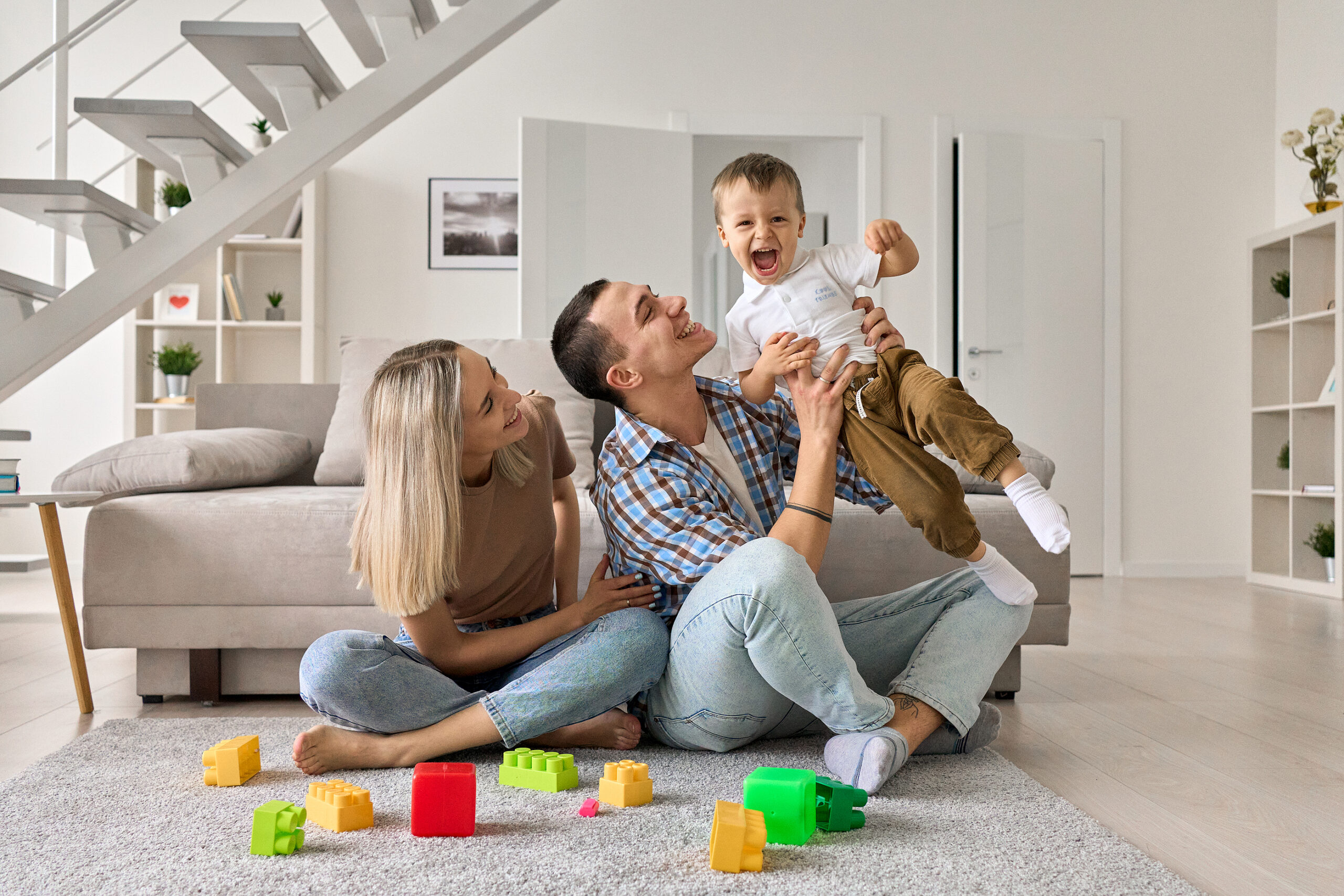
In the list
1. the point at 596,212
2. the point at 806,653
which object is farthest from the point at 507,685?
the point at 596,212

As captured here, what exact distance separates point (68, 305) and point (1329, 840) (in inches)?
114

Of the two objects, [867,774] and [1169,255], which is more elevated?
[1169,255]

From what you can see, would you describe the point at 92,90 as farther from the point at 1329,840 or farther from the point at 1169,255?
the point at 1329,840

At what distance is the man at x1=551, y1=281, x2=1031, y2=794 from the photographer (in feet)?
4.81

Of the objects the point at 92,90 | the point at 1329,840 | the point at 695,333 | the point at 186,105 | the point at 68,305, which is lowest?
the point at 1329,840

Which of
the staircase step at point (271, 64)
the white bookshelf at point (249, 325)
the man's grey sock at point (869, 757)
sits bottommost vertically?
the man's grey sock at point (869, 757)

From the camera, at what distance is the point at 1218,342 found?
5.19 metres

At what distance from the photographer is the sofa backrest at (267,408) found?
305cm

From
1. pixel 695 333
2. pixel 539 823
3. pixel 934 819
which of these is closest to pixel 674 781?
pixel 539 823

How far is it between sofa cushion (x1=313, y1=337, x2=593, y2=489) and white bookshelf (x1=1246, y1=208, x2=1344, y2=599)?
3271mm

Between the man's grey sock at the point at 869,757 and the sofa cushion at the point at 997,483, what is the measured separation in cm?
88

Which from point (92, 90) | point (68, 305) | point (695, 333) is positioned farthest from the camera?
point (92, 90)

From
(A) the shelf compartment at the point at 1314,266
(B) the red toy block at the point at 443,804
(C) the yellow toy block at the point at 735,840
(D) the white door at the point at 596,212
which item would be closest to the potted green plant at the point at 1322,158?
(A) the shelf compartment at the point at 1314,266

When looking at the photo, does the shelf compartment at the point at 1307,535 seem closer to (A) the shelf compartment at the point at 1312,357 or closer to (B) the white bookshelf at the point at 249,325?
(A) the shelf compartment at the point at 1312,357
